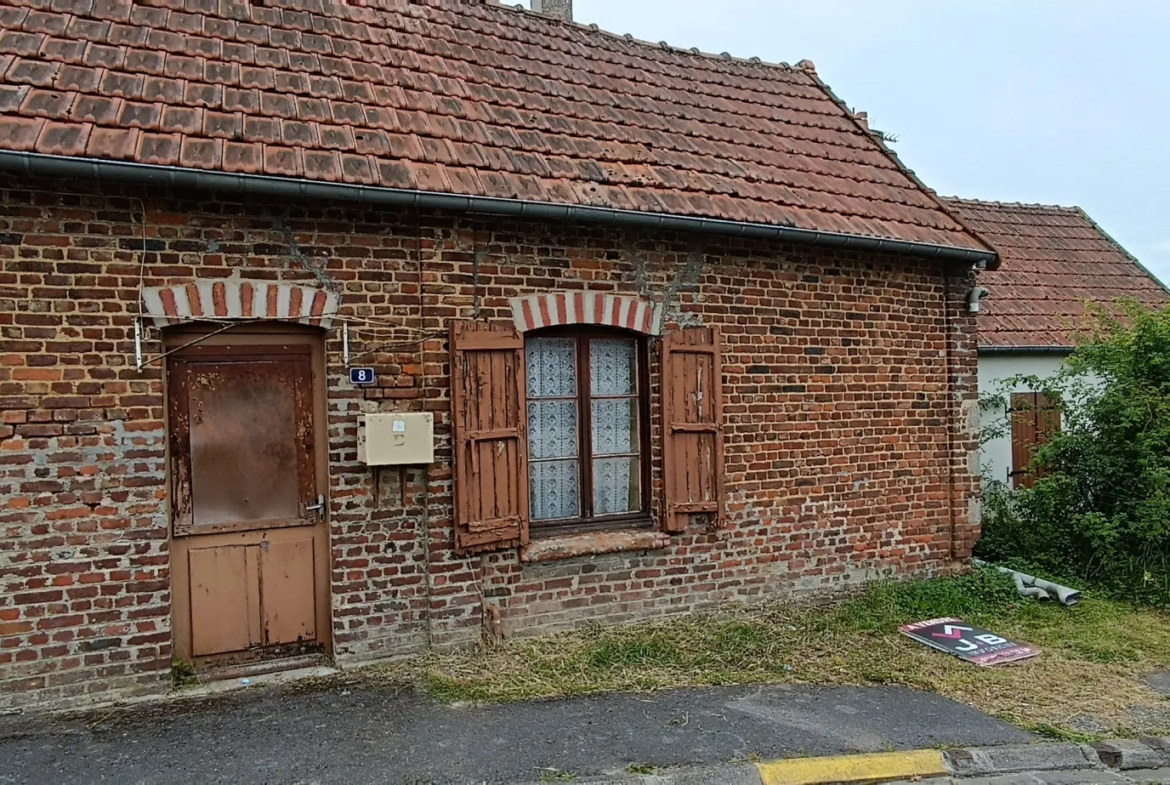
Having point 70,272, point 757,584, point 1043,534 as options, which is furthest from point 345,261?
point 1043,534

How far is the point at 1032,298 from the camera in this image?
11.8 m

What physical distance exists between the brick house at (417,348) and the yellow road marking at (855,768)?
2291 millimetres

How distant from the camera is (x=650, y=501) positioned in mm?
6637

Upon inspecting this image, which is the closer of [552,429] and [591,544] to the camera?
[591,544]

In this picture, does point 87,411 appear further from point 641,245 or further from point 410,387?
point 641,245

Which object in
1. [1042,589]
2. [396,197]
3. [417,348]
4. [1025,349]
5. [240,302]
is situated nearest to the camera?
[240,302]

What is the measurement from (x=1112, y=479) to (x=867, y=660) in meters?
3.94

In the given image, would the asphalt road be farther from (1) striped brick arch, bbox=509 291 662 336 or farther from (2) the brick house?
(1) striped brick arch, bbox=509 291 662 336

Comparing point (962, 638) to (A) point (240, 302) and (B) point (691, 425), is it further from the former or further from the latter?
(A) point (240, 302)

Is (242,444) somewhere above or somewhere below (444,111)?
below

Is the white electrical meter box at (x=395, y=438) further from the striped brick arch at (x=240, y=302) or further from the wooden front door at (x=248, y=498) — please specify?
the striped brick arch at (x=240, y=302)

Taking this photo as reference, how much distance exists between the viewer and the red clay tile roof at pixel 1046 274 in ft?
36.7

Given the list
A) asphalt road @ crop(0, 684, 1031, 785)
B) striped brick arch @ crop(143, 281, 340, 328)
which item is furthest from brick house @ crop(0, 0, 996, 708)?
asphalt road @ crop(0, 684, 1031, 785)

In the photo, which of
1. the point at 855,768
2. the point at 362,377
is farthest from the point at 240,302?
the point at 855,768
